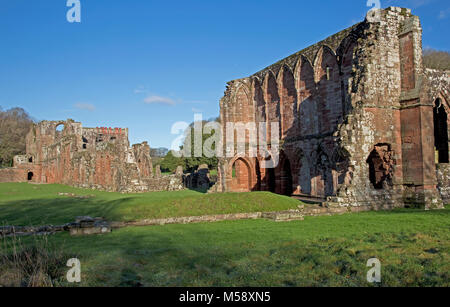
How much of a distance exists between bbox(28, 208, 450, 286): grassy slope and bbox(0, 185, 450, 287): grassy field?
13 mm

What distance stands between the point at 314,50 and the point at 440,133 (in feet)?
25.9

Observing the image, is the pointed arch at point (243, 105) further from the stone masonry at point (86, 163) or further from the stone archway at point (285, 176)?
the stone masonry at point (86, 163)

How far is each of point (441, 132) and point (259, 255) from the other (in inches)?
636

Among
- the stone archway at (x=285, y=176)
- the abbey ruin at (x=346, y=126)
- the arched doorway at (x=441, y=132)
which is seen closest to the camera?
the abbey ruin at (x=346, y=126)

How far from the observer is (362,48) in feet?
47.0

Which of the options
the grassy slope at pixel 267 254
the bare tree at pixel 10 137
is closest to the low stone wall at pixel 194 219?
the grassy slope at pixel 267 254

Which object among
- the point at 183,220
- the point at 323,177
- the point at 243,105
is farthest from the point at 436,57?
the point at 183,220

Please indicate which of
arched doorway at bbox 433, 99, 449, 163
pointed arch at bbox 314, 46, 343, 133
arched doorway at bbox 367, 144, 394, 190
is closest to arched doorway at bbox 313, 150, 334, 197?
pointed arch at bbox 314, 46, 343, 133

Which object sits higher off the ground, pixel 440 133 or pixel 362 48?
pixel 362 48

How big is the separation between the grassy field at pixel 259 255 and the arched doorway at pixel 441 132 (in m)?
10.2

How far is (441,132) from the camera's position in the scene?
1816 centimetres

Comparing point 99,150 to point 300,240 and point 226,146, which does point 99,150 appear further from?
point 300,240

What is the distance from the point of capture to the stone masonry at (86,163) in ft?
86.3
